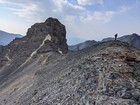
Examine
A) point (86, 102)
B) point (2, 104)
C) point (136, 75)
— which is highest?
point (136, 75)

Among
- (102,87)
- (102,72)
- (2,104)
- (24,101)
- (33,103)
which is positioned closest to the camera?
(102,87)

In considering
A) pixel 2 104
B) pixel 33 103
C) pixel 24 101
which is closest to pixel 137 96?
pixel 33 103

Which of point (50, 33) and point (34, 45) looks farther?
point (50, 33)

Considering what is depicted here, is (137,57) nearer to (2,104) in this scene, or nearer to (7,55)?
(2,104)

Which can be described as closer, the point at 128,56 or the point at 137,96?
the point at 137,96

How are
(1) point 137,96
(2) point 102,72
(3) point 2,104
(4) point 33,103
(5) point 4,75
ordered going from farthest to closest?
(5) point 4,75
(3) point 2,104
(4) point 33,103
(2) point 102,72
(1) point 137,96

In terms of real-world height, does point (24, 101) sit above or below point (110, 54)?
below

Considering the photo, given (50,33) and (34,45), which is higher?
(50,33)

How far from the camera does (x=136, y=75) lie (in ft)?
73.2

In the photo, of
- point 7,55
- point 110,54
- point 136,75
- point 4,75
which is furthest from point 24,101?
point 7,55

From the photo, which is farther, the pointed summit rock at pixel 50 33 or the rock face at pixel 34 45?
the pointed summit rock at pixel 50 33

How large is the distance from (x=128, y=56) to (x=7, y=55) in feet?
165

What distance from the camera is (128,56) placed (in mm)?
24359

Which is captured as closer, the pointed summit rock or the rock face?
the rock face
